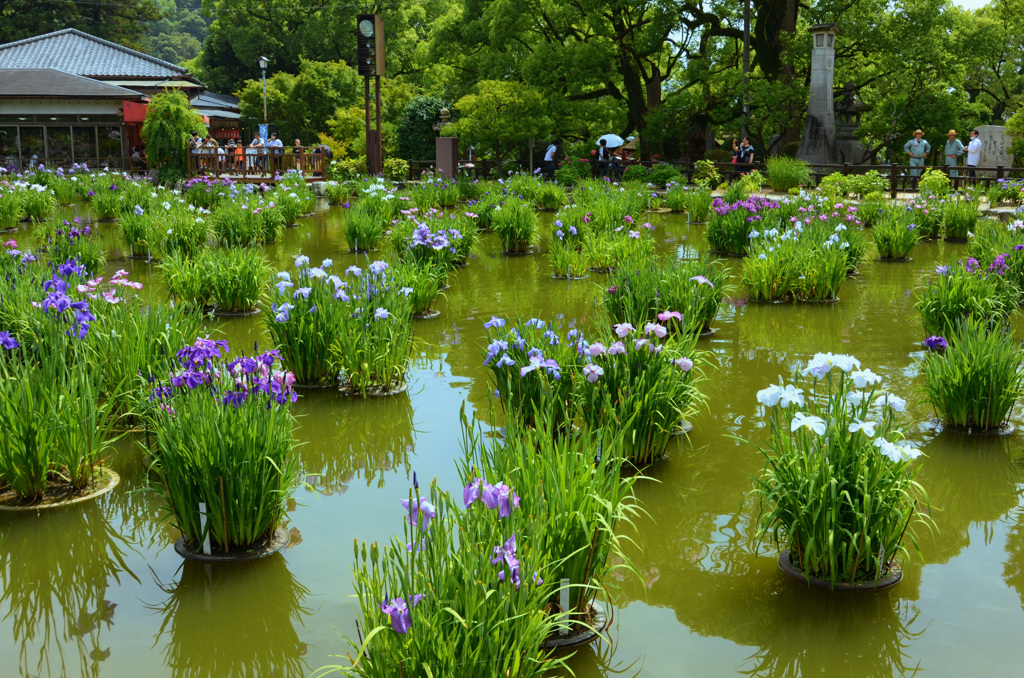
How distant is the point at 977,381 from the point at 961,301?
206 cm

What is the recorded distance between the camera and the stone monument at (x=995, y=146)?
86.5 feet

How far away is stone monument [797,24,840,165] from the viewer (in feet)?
77.7

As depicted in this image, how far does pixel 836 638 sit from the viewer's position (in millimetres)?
3346

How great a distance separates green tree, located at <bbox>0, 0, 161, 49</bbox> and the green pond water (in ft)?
148

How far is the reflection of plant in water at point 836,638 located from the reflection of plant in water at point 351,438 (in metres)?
2.26

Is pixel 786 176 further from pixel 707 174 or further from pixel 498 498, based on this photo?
pixel 498 498

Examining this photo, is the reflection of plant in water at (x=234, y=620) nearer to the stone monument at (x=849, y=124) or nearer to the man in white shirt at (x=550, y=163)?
the man in white shirt at (x=550, y=163)

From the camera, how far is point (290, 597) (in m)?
3.68

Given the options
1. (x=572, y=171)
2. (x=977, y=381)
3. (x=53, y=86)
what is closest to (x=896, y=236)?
(x=977, y=381)

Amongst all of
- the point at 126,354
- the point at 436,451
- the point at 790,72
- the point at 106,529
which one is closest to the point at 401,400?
the point at 436,451

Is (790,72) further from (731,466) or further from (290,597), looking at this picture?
(290,597)

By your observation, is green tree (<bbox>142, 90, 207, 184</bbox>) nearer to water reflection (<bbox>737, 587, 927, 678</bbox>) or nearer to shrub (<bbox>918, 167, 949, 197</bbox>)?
shrub (<bbox>918, 167, 949, 197</bbox>)

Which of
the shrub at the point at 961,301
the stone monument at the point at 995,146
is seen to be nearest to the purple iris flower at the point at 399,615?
the shrub at the point at 961,301

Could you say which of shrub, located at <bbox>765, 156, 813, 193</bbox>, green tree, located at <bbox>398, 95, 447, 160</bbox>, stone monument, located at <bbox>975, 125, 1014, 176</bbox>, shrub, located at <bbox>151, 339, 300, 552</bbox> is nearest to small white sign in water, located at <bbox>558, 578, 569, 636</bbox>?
shrub, located at <bbox>151, 339, 300, 552</bbox>
